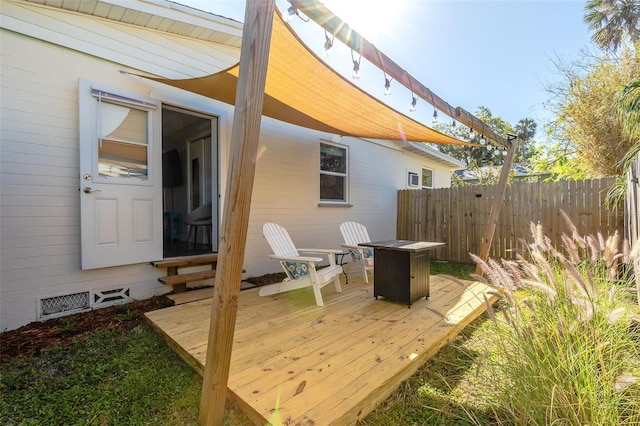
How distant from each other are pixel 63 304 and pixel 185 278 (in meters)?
1.24

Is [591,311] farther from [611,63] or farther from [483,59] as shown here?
[611,63]

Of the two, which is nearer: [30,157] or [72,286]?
[30,157]

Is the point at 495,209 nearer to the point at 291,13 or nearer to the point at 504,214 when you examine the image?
the point at 504,214

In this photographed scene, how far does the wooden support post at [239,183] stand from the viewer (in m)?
1.42

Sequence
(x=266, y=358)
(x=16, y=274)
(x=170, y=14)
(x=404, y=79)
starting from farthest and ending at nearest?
(x=170, y=14) < (x=16, y=274) < (x=404, y=79) < (x=266, y=358)

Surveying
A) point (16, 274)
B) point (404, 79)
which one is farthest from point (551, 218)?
point (16, 274)

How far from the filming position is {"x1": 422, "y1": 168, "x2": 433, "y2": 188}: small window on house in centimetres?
1005

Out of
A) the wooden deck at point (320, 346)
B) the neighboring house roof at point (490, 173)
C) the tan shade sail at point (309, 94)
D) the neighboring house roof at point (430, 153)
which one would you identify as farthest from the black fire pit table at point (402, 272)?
the neighboring house roof at point (490, 173)

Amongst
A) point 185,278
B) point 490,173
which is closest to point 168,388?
point 185,278

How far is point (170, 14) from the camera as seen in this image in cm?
366

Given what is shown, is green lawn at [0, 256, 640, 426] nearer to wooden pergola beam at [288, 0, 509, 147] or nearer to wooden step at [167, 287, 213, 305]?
wooden step at [167, 287, 213, 305]

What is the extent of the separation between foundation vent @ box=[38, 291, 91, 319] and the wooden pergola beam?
12.3ft

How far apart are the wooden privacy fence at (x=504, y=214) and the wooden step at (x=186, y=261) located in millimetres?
4809

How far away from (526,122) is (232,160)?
30520mm
